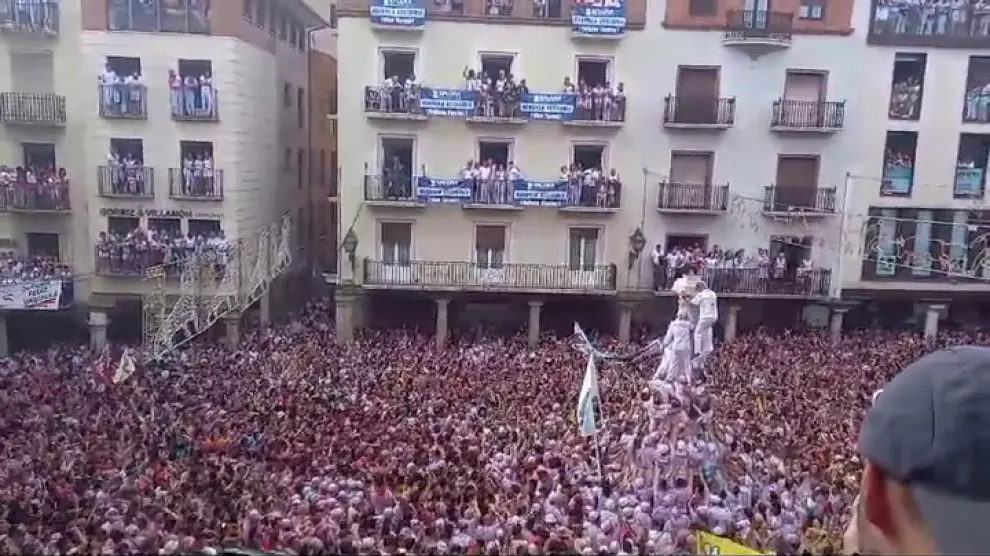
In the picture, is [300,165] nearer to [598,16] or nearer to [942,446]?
[598,16]

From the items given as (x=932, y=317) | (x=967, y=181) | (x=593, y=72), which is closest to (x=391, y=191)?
(x=593, y=72)

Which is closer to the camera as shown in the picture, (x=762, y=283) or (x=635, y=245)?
(x=635, y=245)

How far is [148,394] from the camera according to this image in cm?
1591

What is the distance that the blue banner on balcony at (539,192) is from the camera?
909 inches

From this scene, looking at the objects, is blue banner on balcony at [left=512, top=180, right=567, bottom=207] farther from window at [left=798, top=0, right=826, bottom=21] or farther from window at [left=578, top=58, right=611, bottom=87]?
window at [left=798, top=0, right=826, bottom=21]

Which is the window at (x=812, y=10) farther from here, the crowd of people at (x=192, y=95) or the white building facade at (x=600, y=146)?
the crowd of people at (x=192, y=95)

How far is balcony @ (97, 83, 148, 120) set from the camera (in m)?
22.0

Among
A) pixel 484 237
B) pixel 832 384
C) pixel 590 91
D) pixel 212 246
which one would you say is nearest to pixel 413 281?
pixel 484 237

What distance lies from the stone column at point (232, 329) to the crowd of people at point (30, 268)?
428cm

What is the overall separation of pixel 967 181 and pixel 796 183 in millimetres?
4803

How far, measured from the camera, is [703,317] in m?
12.1

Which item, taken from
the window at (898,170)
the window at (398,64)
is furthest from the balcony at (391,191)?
the window at (898,170)

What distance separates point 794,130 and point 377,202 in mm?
11391

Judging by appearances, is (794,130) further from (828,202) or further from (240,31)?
(240,31)
